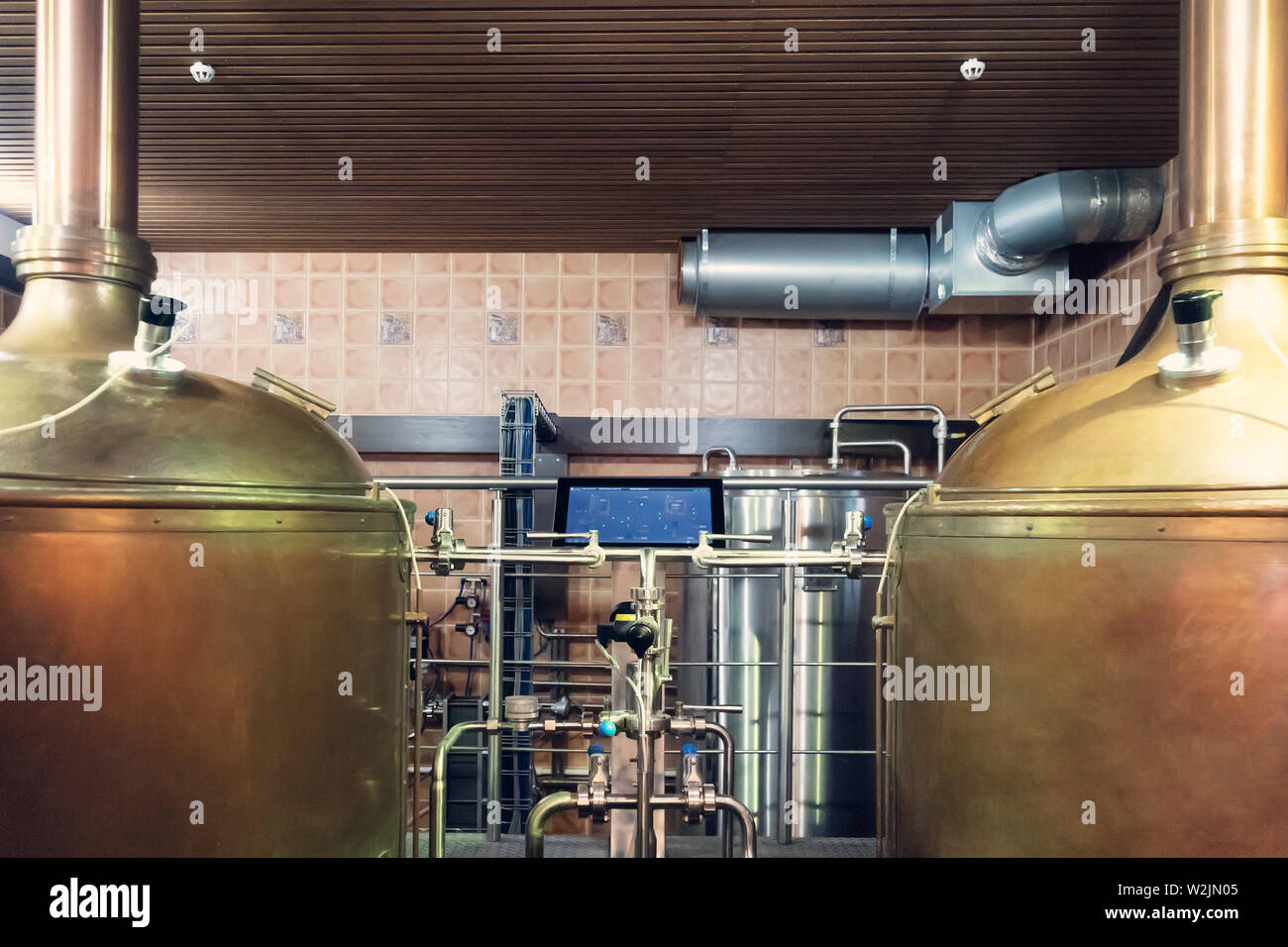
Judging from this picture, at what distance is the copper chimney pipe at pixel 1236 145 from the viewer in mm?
1252

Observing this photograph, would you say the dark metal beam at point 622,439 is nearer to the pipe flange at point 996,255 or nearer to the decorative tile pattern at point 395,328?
the decorative tile pattern at point 395,328

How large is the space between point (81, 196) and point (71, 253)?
0.11 metres

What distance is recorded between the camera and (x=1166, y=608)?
105cm

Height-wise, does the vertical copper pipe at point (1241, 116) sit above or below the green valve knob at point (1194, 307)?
above

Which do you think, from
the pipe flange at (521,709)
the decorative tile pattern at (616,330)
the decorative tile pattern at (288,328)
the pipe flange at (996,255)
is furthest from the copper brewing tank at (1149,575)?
the decorative tile pattern at (288,328)

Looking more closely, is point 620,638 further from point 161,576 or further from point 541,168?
point 541,168

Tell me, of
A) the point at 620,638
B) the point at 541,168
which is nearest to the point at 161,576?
the point at 620,638

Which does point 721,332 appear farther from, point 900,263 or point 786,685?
point 786,685

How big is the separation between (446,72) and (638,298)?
179cm

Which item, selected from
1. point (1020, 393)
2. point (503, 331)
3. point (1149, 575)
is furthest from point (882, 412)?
point (1149, 575)

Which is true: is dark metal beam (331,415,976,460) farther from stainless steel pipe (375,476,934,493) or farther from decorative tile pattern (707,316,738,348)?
stainless steel pipe (375,476,934,493)

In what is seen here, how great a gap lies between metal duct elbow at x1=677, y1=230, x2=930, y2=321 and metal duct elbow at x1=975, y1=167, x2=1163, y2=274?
542 mm

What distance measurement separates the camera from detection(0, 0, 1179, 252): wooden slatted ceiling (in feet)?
7.76

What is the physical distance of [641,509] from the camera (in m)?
2.63
